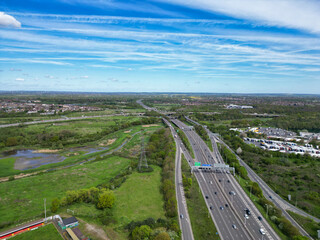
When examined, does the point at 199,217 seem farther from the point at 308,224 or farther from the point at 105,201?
the point at 308,224

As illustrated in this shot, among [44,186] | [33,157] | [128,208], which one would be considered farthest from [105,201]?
[33,157]

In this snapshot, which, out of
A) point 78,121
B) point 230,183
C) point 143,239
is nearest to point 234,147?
point 230,183

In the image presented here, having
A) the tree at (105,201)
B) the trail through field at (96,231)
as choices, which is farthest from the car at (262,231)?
the tree at (105,201)

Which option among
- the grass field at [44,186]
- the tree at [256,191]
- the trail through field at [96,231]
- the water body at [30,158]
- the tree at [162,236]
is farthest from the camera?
the water body at [30,158]

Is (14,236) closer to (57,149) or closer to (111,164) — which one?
(111,164)

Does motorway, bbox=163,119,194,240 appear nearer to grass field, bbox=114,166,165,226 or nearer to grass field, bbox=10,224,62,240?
grass field, bbox=114,166,165,226

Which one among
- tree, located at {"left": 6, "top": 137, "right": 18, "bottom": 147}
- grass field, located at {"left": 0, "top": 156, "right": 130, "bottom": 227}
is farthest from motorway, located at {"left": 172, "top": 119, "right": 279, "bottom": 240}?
tree, located at {"left": 6, "top": 137, "right": 18, "bottom": 147}

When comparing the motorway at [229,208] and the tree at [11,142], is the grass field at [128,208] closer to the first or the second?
the motorway at [229,208]
